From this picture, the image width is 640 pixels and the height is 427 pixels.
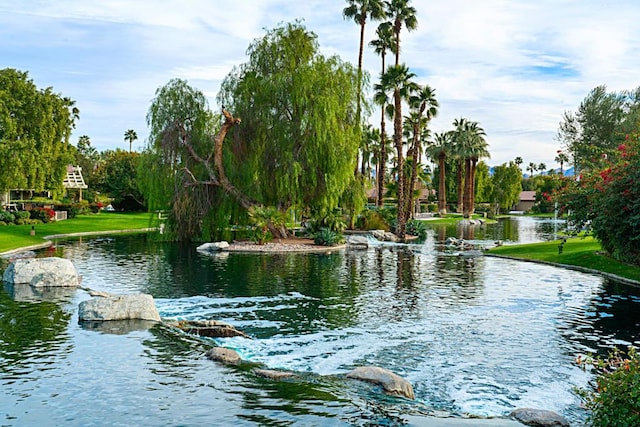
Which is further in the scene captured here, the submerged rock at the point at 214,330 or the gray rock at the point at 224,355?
the submerged rock at the point at 214,330

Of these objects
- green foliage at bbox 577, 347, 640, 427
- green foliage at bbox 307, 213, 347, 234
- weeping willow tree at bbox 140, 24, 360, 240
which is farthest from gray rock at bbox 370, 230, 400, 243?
green foliage at bbox 577, 347, 640, 427

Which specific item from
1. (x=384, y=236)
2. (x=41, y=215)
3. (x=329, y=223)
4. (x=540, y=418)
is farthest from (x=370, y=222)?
(x=540, y=418)

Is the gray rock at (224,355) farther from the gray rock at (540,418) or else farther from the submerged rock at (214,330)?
the gray rock at (540,418)

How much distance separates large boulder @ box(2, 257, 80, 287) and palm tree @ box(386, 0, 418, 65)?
39.1 meters

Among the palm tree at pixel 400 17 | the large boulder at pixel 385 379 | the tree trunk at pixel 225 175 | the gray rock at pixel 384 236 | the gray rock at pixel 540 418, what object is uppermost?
the palm tree at pixel 400 17

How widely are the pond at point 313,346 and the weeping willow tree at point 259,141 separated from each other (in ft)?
45.0

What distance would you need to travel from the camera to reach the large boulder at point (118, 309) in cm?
1792

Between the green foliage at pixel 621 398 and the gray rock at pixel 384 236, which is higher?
the gray rock at pixel 384 236

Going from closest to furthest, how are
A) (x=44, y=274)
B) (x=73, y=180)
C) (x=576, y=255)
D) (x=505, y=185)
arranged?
(x=44, y=274) < (x=576, y=255) < (x=73, y=180) < (x=505, y=185)

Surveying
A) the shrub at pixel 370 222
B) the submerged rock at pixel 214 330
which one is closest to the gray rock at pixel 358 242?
the shrub at pixel 370 222

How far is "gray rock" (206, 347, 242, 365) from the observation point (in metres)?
14.0

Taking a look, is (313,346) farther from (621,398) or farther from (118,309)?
(621,398)

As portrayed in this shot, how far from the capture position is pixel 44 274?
24188 mm

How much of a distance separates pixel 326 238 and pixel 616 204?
20344mm
